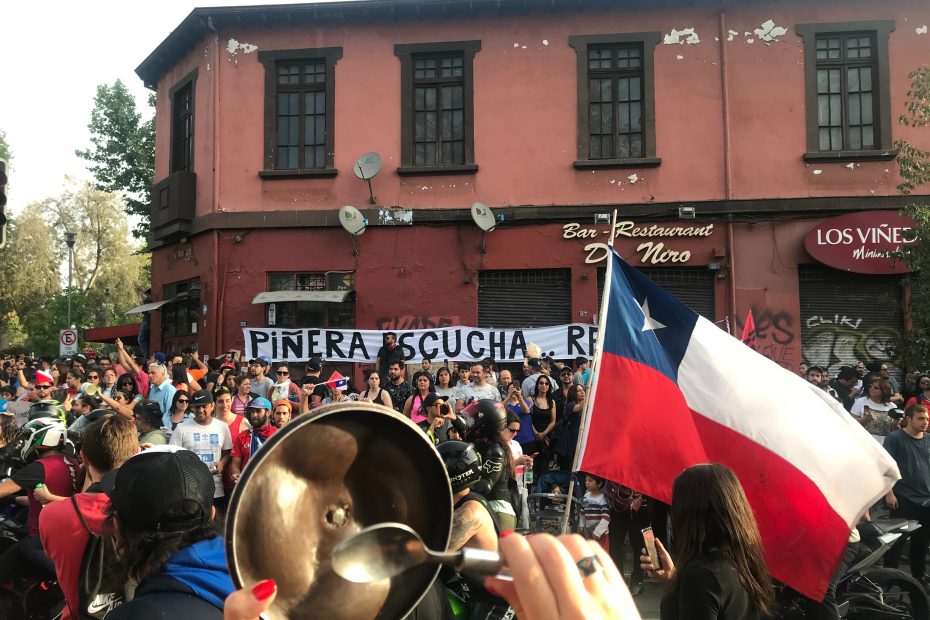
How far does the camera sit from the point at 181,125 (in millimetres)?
18969

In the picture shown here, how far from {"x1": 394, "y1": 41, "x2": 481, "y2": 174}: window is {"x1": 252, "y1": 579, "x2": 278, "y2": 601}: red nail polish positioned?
51.8 feet

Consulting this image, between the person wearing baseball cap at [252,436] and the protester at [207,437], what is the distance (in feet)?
0.31

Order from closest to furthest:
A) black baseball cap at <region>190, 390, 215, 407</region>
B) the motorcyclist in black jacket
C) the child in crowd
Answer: the motorcyclist in black jacket
black baseball cap at <region>190, 390, 215, 407</region>
the child in crowd

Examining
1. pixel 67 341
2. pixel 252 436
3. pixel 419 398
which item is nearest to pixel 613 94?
pixel 419 398

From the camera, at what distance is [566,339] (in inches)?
579

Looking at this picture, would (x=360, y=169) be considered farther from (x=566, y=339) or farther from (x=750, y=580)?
(x=750, y=580)

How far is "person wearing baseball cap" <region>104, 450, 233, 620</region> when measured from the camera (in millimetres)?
2258

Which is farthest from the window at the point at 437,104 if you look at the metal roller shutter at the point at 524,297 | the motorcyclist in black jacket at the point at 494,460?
the motorcyclist in black jacket at the point at 494,460

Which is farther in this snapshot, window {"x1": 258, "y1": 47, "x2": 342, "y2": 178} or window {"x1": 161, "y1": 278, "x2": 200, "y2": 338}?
window {"x1": 161, "y1": 278, "x2": 200, "y2": 338}

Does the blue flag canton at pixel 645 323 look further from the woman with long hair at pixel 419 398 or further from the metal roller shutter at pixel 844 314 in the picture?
the metal roller shutter at pixel 844 314

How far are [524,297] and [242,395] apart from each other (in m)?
7.00

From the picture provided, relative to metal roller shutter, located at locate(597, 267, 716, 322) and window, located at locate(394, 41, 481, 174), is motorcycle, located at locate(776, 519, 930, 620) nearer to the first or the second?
metal roller shutter, located at locate(597, 267, 716, 322)

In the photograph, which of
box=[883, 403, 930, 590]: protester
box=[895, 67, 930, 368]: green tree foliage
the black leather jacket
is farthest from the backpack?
box=[895, 67, 930, 368]: green tree foliage

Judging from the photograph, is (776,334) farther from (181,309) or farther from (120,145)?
(120,145)
